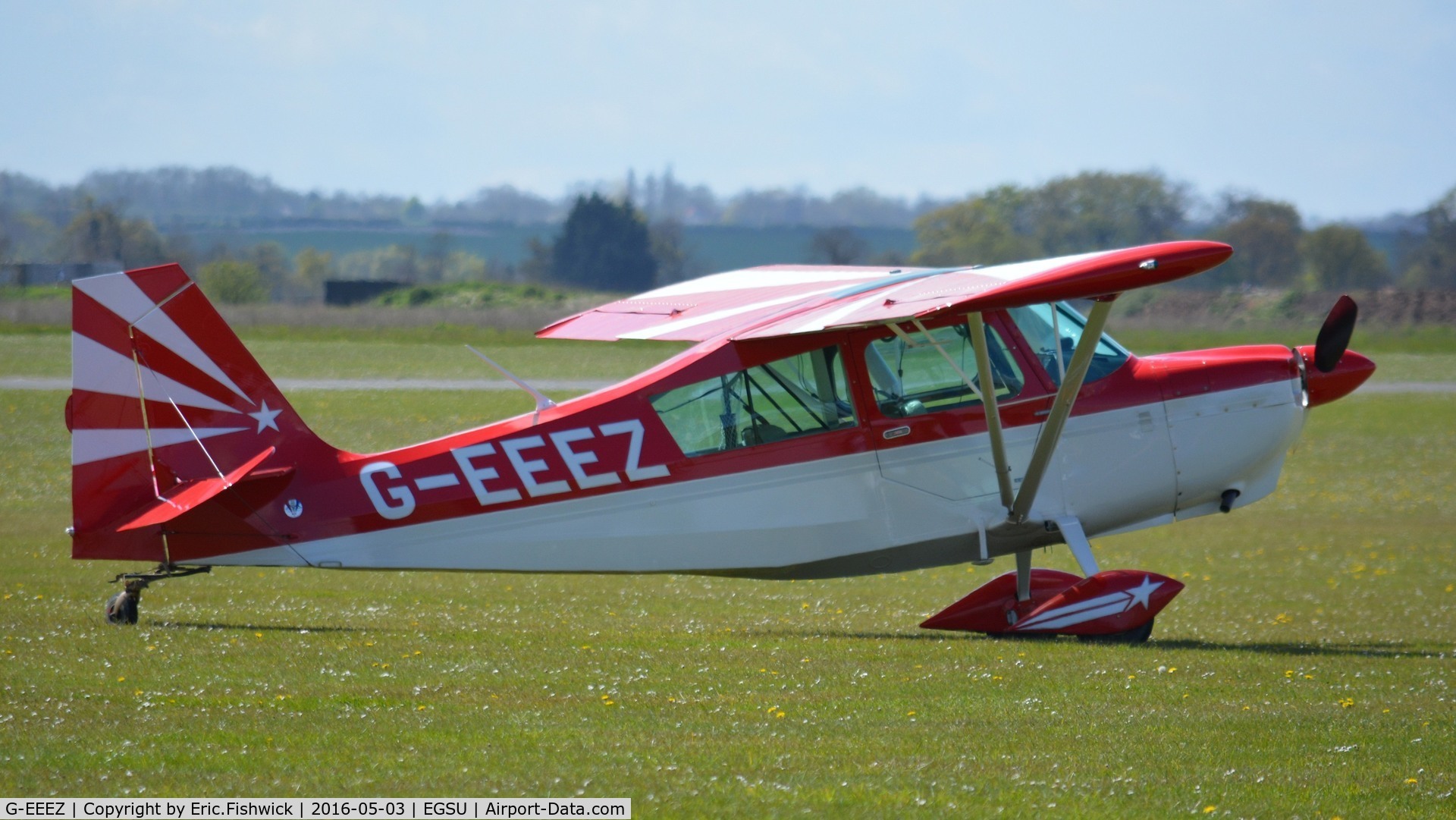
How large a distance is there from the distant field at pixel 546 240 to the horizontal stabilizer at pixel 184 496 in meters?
78.4

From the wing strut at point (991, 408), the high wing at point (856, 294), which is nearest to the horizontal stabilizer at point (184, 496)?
the high wing at point (856, 294)

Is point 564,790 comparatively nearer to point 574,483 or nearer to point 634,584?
point 574,483

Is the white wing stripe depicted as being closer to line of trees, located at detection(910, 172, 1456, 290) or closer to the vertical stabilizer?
the vertical stabilizer

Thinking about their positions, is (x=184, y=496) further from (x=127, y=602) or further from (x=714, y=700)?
(x=714, y=700)

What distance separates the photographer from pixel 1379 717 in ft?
→ 26.2

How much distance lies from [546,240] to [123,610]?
100 meters

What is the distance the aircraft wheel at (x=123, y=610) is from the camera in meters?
10.2

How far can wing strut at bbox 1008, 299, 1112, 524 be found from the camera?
31.5 ft

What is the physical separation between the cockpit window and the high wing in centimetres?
44

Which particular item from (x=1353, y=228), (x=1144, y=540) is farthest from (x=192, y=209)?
(x=1144, y=540)

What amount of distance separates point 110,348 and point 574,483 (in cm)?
321

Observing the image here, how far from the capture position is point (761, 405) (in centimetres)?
1033
